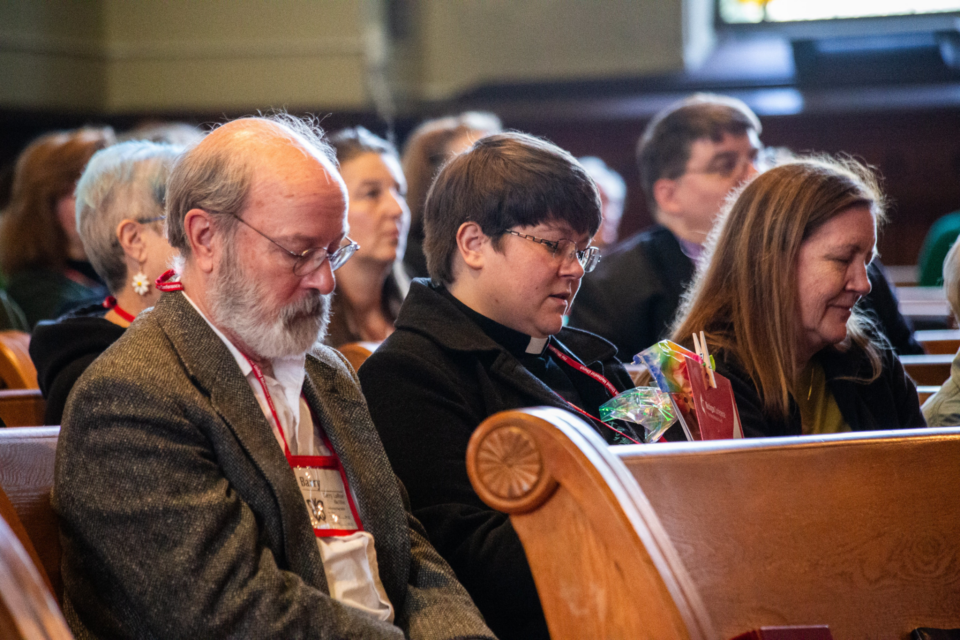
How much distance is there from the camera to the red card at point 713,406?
6.08ft

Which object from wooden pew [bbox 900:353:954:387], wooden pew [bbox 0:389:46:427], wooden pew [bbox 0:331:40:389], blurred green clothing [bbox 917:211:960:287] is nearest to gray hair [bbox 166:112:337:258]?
wooden pew [bbox 0:389:46:427]

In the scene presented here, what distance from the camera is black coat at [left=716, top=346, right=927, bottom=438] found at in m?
2.07

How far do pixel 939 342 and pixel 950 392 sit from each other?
43.0 inches

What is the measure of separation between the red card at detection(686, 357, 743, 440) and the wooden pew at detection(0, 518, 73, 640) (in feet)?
3.97

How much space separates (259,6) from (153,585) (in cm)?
705

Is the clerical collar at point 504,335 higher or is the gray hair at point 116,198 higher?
the gray hair at point 116,198

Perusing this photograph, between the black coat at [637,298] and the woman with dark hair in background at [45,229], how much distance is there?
6.27 ft

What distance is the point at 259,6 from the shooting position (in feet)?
25.2

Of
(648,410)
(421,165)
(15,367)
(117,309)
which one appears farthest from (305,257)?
(421,165)

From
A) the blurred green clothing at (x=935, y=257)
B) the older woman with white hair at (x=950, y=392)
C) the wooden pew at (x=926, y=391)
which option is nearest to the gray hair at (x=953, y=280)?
the older woman with white hair at (x=950, y=392)

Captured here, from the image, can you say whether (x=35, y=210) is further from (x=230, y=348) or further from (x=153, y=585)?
(x=153, y=585)

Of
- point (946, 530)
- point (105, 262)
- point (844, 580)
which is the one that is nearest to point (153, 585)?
point (844, 580)

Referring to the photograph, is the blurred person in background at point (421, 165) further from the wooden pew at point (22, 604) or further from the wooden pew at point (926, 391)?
the wooden pew at point (22, 604)

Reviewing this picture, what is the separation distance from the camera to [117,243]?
245 cm
